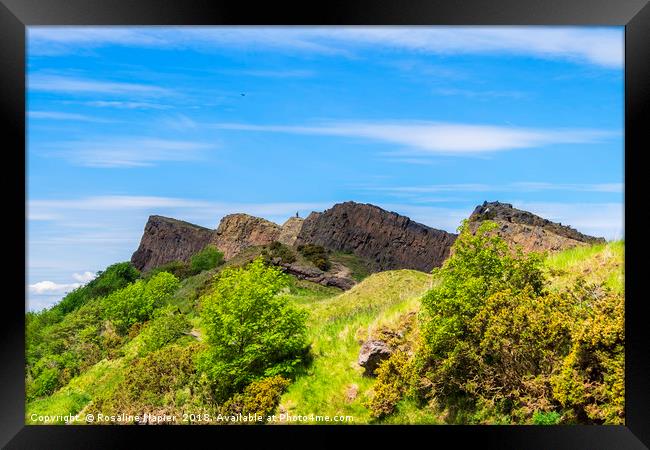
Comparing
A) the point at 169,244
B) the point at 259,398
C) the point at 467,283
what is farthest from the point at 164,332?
the point at 169,244

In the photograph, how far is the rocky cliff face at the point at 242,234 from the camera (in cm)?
1534

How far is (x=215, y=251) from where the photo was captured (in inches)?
701

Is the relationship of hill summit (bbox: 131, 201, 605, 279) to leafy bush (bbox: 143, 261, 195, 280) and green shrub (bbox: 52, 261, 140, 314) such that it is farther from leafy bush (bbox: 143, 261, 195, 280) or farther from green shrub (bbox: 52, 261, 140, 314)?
green shrub (bbox: 52, 261, 140, 314)

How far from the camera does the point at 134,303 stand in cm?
1423

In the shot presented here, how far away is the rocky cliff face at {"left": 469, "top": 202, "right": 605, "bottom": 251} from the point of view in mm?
13047

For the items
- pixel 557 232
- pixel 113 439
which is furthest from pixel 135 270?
pixel 113 439

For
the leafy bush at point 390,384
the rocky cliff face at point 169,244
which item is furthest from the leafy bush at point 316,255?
the leafy bush at point 390,384

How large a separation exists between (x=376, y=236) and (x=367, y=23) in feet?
40.2

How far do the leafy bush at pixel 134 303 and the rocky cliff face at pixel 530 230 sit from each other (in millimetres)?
6492

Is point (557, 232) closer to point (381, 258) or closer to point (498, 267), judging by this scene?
point (498, 267)

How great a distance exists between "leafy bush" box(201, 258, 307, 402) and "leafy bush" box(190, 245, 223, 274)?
23.7 ft

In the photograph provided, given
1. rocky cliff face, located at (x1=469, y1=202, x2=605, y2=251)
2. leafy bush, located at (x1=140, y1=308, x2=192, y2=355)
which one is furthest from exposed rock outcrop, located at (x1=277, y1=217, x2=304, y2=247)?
leafy bush, located at (x1=140, y1=308, x2=192, y2=355)

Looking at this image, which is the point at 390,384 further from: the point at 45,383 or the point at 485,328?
the point at 45,383

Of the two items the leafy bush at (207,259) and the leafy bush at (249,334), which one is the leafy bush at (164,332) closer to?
the leafy bush at (249,334)
